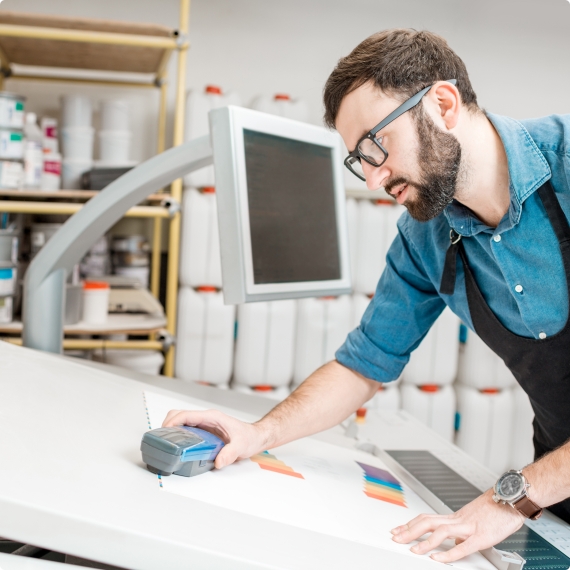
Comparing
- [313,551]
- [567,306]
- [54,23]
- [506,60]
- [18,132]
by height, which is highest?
[506,60]

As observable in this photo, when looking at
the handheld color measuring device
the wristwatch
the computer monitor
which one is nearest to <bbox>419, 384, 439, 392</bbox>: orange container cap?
the computer monitor

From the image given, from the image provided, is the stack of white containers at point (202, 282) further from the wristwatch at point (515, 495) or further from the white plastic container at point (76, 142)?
the wristwatch at point (515, 495)

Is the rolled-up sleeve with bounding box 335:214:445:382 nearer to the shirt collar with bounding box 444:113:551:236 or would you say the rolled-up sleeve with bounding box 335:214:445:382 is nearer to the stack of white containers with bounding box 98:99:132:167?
the shirt collar with bounding box 444:113:551:236

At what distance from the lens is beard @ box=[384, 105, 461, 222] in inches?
41.5

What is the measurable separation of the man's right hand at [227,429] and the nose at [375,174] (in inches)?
17.8

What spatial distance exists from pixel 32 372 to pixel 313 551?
0.57m

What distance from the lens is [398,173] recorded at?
42.2 inches

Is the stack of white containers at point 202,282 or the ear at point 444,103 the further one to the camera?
the stack of white containers at point 202,282

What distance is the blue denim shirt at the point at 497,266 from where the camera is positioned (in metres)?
1.02

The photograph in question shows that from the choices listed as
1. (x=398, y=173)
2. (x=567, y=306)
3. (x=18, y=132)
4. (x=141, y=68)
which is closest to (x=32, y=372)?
(x=398, y=173)

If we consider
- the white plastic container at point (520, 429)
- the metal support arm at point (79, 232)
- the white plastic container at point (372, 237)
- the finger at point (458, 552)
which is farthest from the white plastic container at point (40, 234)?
the white plastic container at point (520, 429)

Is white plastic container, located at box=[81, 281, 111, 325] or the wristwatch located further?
white plastic container, located at box=[81, 281, 111, 325]

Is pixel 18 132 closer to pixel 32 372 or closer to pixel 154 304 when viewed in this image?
pixel 154 304

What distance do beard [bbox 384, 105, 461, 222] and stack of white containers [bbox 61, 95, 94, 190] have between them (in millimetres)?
1744
